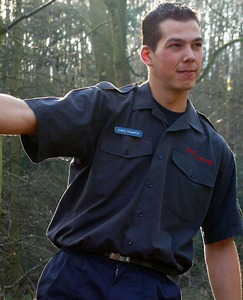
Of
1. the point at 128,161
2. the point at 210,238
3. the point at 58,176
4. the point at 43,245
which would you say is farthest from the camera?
the point at 58,176

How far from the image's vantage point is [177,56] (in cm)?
247

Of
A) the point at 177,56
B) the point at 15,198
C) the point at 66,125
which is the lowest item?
the point at 15,198

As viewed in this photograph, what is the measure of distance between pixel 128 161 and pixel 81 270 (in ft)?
1.87

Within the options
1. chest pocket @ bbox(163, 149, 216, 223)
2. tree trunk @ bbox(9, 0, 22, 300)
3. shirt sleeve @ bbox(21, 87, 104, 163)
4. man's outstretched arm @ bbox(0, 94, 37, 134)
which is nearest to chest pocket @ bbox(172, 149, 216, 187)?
chest pocket @ bbox(163, 149, 216, 223)

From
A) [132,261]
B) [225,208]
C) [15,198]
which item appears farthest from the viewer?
[15,198]

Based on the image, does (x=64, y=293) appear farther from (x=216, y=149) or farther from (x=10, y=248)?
(x=10, y=248)

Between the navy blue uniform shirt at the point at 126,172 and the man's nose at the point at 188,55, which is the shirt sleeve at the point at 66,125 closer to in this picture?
the navy blue uniform shirt at the point at 126,172

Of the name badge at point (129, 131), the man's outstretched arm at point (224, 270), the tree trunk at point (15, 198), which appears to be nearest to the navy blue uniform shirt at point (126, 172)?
the name badge at point (129, 131)

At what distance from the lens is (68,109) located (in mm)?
2225

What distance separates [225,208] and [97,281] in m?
0.90

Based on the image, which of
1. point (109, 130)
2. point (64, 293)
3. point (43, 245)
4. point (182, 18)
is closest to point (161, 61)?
point (182, 18)

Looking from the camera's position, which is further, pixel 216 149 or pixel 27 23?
pixel 27 23

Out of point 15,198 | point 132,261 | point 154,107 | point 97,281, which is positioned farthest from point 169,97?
point 15,198

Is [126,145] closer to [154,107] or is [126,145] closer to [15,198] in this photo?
[154,107]
